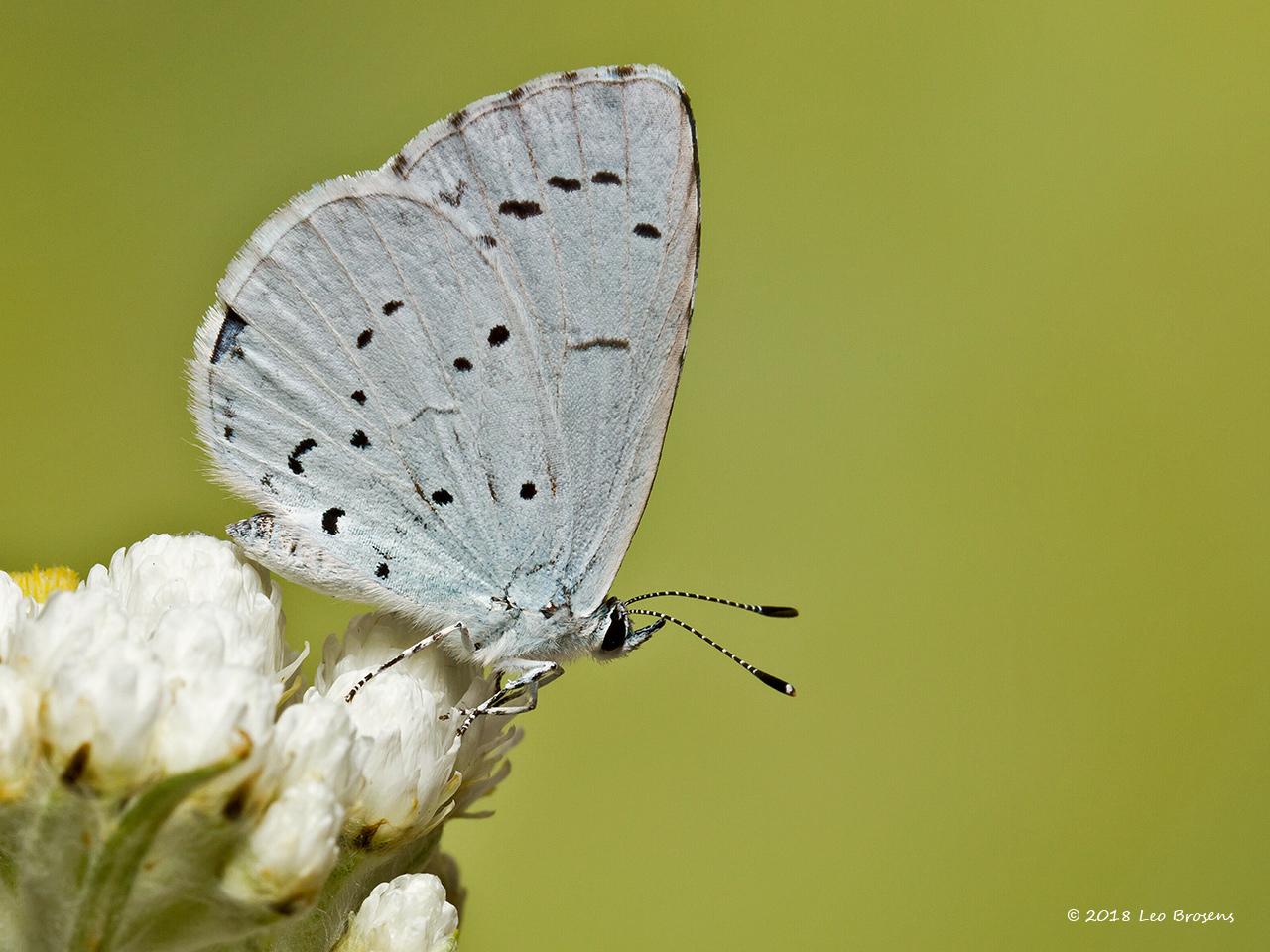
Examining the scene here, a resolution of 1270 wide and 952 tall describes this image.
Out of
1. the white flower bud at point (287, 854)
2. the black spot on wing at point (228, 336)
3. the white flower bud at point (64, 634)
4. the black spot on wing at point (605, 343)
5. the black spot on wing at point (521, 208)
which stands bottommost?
the white flower bud at point (287, 854)

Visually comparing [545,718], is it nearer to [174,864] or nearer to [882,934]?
[882,934]

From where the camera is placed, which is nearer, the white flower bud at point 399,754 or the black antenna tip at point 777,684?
the white flower bud at point 399,754

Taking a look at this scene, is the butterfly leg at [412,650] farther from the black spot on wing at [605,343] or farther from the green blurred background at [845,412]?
the green blurred background at [845,412]

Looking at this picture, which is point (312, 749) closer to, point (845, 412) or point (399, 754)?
point (399, 754)

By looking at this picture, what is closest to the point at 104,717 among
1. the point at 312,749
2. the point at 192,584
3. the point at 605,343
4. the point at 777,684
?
the point at 312,749

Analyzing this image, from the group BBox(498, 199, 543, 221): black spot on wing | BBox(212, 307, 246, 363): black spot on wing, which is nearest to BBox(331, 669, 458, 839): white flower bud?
BBox(212, 307, 246, 363): black spot on wing

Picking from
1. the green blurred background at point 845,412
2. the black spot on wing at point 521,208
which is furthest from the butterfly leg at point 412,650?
the green blurred background at point 845,412
